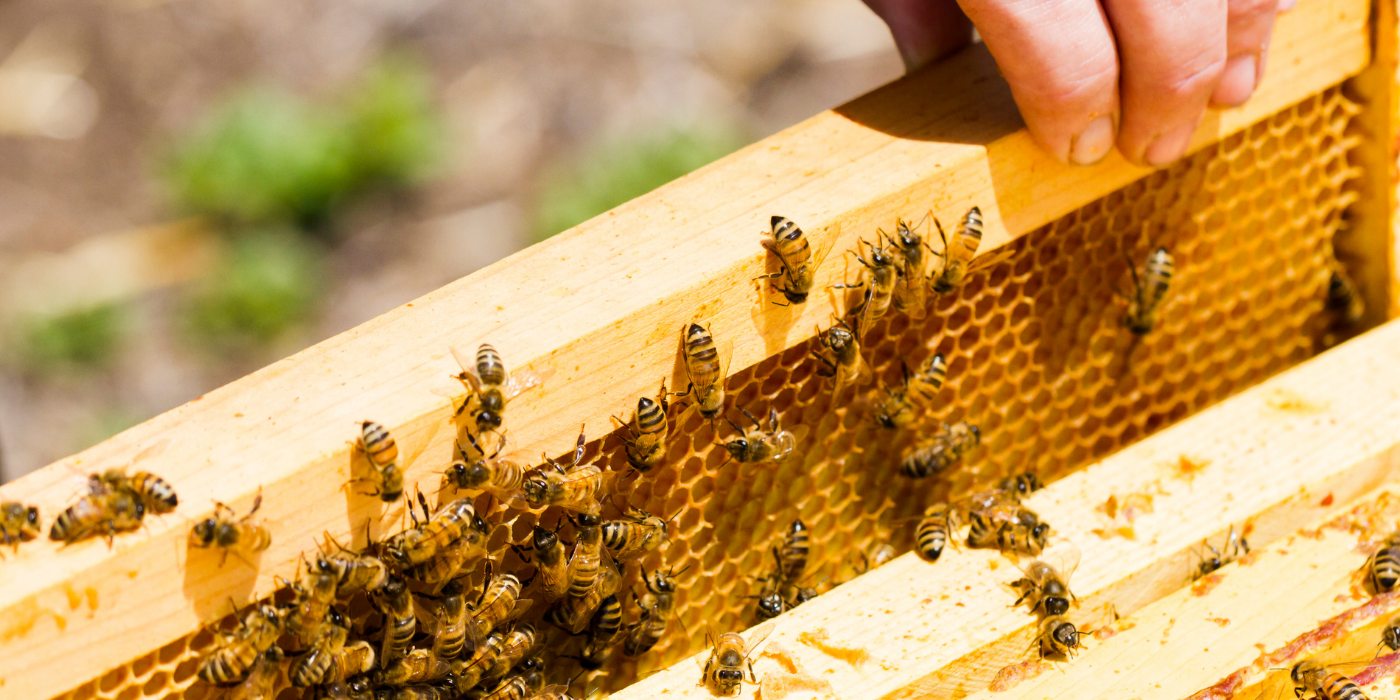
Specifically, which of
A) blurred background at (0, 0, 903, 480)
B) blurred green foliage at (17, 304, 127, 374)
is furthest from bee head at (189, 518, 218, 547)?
blurred green foliage at (17, 304, 127, 374)

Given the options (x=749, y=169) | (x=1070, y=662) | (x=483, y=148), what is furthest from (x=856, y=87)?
(x=1070, y=662)

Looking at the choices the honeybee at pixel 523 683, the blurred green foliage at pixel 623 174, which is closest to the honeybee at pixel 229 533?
the honeybee at pixel 523 683

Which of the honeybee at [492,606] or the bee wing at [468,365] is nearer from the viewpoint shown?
the bee wing at [468,365]

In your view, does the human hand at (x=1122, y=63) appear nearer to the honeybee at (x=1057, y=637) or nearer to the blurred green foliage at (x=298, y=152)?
the honeybee at (x=1057, y=637)

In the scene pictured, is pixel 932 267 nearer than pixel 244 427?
No

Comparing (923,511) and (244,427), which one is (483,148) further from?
(244,427)
